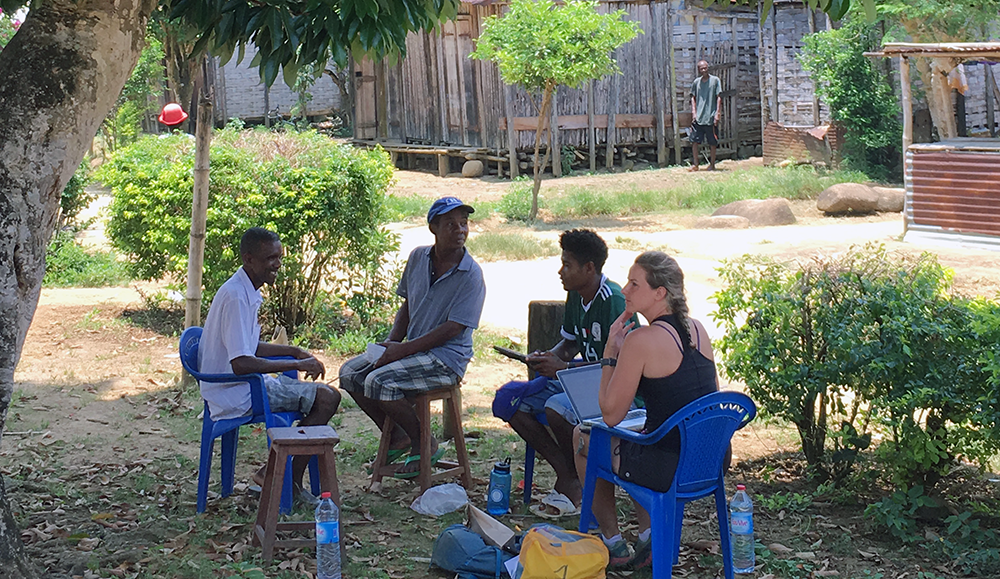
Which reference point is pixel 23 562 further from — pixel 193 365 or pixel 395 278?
pixel 395 278

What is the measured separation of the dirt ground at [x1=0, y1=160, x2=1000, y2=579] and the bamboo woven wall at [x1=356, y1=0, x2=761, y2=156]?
377 inches

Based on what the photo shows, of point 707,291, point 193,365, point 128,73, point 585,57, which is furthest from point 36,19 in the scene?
point 585,57

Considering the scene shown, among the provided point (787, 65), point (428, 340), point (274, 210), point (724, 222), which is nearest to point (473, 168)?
point (787, 65)

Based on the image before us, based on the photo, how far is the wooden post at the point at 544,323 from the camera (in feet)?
20.1

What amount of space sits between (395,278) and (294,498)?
14.7 feet

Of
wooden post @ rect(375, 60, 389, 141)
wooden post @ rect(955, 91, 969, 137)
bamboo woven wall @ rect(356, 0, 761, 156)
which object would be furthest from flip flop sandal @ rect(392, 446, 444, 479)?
wooden post @ rect(375, 60, 389, 141)

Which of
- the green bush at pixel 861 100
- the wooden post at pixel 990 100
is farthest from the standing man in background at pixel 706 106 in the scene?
the wooden post at pixel 990 100

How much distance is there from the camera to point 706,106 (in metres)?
20.2

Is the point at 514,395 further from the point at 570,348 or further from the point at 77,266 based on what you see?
the point at 77,266

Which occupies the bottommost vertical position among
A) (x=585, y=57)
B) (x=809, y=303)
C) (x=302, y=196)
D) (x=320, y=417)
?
(x=320, y=417)

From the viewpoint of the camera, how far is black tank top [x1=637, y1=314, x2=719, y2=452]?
13.7ft

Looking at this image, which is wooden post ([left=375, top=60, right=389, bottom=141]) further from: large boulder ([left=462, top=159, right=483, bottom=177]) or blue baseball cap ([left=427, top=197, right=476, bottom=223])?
blue baseball cap ([left=427, top=197, right=476, bottom=223])

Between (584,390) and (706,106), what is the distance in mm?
16369

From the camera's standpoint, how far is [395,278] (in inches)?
Result: 377
